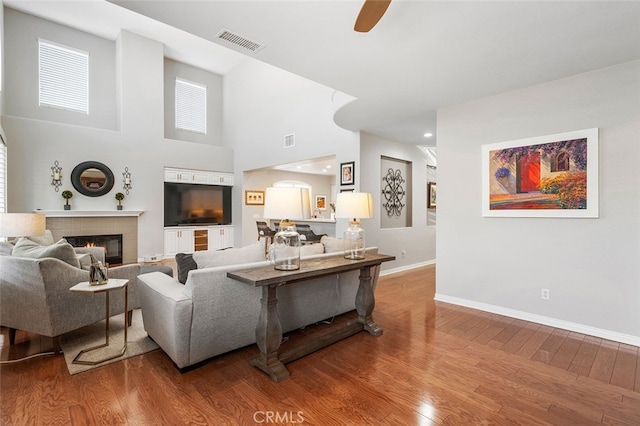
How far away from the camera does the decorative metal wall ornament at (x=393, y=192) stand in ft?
19.9

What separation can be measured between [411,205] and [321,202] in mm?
4970

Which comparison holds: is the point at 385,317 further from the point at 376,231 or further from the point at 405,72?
the point at 405,72

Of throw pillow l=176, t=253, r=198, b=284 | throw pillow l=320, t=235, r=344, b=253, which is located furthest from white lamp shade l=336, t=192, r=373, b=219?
throw pillow l=176, t=253, r=198, b=284

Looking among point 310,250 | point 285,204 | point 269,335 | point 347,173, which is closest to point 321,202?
point 347,173

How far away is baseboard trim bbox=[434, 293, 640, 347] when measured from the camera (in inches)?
115

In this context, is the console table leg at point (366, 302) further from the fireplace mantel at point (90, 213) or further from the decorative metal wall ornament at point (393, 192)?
the fireplace mantel at point (90, 213)

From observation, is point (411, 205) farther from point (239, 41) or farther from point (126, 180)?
point (126, 180)

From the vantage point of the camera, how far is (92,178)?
21.9 feet

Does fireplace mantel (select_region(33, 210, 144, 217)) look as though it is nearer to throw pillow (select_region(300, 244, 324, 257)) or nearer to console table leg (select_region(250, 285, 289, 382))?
throw pillow (select_region(300, 244, 324, 257))

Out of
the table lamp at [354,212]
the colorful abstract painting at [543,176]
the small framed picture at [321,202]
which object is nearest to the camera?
the colorful abstract painting at [543,176]

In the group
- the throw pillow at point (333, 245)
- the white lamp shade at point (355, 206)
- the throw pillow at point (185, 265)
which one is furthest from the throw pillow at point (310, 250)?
the throw pillow at point (185, 265)

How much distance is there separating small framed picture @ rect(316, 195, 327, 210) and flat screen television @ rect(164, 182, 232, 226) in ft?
11.2

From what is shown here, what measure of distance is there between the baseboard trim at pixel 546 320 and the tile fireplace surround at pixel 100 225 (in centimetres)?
666

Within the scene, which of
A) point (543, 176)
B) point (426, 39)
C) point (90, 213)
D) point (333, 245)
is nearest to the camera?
point (426, 39)
